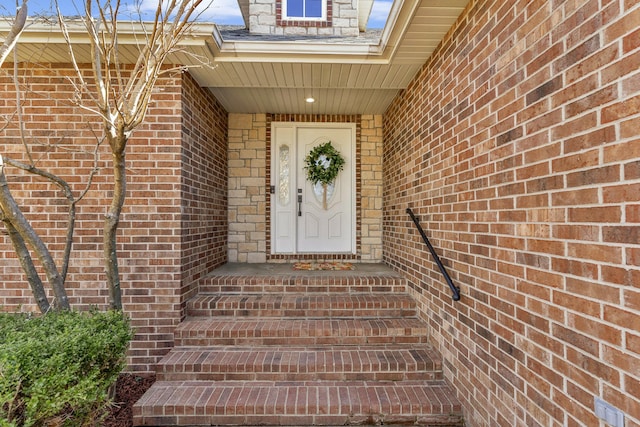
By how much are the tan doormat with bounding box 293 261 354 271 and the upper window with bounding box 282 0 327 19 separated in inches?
139

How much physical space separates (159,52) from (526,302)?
8.44ft

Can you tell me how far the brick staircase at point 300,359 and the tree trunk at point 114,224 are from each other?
79 cm

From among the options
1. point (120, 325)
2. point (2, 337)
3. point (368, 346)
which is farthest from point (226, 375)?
point (2, 337)

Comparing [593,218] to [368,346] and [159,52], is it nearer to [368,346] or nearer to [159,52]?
[368,346]

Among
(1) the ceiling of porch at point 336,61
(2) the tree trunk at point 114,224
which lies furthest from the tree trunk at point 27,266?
(1) the ceiling of porch at point 336,61

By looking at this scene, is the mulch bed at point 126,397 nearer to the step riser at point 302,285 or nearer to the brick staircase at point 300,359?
the brick staircase at point 300,359

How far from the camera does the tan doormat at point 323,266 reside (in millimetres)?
4153

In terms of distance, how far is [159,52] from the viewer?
2.06m

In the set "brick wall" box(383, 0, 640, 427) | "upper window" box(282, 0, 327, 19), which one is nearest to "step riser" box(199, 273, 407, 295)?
"brick wall" box(383, 0, 640, 427)

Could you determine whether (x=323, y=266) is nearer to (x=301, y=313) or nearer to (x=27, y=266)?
(x=301, y=313)

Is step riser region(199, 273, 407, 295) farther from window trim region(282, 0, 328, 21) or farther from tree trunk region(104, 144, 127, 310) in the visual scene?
window trim region(282, 0, 328, 21)

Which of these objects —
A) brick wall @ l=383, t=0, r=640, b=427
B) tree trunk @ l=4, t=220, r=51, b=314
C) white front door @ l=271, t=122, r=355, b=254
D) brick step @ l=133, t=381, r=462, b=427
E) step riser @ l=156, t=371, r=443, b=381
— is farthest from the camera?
white front door @ l=271, t=122, r=355, b=254

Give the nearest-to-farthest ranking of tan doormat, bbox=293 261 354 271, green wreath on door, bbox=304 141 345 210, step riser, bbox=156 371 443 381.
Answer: step riser, bbox=156 371 443 381
tan doormat, bbox=293 261 354 271
green wreath on door, bbox=304 141 345 210

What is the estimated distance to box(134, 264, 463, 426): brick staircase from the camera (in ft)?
7.48
